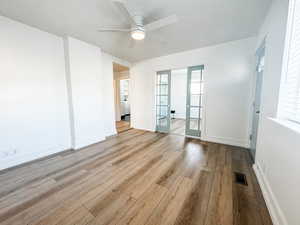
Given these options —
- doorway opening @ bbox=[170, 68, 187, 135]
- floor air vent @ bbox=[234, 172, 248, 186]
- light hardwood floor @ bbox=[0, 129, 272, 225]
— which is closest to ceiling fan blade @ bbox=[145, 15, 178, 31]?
light hardwood floor @ bbox=[0, 129, 272, 225]

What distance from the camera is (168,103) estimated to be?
4094 mm

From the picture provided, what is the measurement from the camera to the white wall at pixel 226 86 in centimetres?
279

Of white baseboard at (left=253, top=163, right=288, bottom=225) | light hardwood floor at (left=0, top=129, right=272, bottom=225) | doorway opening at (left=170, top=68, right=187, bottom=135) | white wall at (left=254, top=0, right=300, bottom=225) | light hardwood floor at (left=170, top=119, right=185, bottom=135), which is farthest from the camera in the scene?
doorway opening at (left=170, top=68, right=187, bottom=135)

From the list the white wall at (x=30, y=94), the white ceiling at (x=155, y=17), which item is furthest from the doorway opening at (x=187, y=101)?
the white wall at (x=30, y=94)

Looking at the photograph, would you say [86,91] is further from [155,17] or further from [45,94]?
[155,17]

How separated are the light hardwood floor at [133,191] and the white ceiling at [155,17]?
250 centimetres

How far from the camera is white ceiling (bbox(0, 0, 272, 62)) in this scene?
68.2 inches

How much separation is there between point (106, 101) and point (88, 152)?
65.5 inches

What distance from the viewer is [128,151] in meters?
2.75

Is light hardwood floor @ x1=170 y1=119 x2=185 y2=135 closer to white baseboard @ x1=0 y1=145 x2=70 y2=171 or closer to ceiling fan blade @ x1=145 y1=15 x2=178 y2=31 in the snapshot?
ceiling fan blade @ x1=145 y1=15 x2=178 y2=31

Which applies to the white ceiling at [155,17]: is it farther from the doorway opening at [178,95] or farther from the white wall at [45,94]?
the doorway opening at [178,95]

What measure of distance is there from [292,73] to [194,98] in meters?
2.54

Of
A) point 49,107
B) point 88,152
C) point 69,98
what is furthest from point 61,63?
point 88,152

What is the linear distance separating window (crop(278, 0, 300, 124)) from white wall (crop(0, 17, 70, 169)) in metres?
3.83
